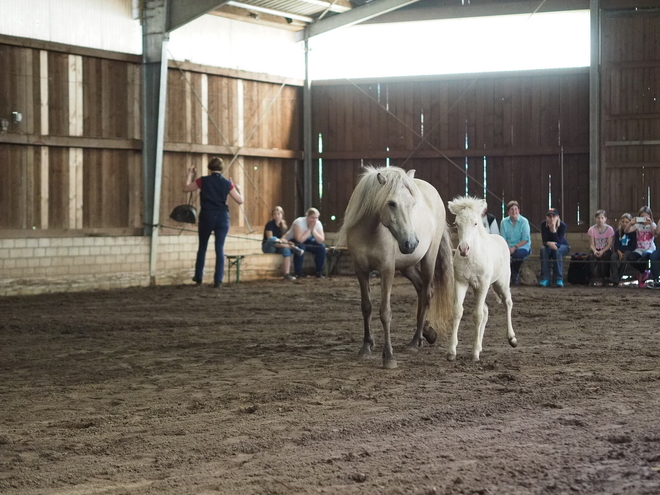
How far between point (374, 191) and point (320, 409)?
7.16 ft

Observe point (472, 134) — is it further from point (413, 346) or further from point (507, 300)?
point (413, 346)

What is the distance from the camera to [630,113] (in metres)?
15.2

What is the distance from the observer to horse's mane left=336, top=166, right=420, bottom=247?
632cm

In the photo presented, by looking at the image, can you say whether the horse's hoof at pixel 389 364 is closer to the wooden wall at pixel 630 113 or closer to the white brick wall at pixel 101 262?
the white brick wall at pixel 101 262

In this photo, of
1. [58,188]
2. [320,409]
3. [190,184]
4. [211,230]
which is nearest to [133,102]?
[58,188]

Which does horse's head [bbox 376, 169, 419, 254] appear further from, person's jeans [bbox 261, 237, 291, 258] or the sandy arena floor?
person's jeans [bbox 261, 237, 291, 258]

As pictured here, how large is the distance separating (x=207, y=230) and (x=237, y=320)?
147 inches

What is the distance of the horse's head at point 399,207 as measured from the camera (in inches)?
242

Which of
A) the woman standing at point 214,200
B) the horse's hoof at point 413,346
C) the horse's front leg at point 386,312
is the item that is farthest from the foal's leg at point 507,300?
the woman standing at point 214,200

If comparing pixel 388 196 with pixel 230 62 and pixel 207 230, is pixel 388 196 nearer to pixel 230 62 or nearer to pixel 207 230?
pixel 207 230

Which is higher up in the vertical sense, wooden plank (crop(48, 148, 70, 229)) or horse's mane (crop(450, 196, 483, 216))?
wooden plank (crop(48, 148, 70, 229))

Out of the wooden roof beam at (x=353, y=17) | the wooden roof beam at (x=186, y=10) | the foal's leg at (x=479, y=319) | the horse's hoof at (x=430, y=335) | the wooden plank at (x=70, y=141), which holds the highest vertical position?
the wooden roof beam at (x=353, y=17)

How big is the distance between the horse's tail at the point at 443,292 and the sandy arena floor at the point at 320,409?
0.72ft

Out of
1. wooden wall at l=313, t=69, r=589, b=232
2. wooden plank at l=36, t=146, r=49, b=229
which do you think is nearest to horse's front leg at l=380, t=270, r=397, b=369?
wooden plank at l=36, t=146, r=49, b=229
